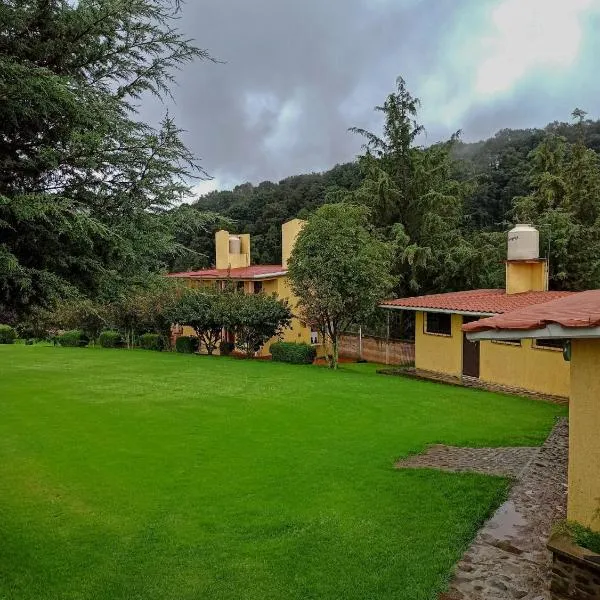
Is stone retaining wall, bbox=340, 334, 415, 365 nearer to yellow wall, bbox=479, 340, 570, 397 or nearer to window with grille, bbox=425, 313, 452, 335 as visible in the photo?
window with grille, bbox=425, 313, 452, 335

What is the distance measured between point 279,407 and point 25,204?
11.3 meters

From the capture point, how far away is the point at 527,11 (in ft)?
75.9

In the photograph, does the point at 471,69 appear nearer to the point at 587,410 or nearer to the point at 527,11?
the point at 527,11

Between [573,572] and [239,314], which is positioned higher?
Answer: [239,314]

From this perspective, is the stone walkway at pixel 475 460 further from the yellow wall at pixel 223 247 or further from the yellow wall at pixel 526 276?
the yellow wall at pixel 223 247

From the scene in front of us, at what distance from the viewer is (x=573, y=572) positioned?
499cm

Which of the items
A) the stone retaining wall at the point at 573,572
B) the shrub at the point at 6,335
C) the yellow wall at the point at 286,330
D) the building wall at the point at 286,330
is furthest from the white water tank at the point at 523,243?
the shrub at the point at 6,335

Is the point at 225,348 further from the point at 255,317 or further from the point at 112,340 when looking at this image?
the point at 112,340

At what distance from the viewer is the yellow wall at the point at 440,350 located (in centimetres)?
2180

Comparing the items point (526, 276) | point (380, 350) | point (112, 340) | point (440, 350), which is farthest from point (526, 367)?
point (112, 340)

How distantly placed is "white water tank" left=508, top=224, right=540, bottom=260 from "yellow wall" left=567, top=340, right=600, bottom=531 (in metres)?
16.1

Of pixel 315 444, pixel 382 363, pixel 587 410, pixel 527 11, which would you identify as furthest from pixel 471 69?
pixel 587 410

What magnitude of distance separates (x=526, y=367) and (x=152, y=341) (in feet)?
74.2

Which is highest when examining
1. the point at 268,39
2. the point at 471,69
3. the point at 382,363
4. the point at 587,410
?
the point at 471,69
